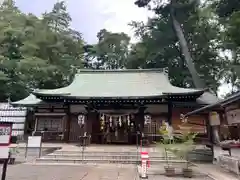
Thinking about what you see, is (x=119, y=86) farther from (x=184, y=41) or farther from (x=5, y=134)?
(x=5, y=134)

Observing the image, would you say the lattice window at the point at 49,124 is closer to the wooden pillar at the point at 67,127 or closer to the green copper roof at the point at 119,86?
the wooden pillar at the point at 67,127

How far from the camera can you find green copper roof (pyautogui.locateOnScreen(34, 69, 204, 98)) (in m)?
15.5

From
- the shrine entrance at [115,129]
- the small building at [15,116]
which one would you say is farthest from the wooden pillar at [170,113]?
the small building at [15,116]

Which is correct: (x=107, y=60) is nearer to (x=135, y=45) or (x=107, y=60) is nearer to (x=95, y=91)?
(x=135, y=45)

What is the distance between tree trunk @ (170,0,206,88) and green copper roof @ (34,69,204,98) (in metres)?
5.45

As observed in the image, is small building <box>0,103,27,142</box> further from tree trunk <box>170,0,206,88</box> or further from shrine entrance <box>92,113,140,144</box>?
tree trunk <box>170,0,206,88</box>

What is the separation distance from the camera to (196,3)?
79.3 feet

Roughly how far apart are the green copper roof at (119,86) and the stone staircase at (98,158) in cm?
442

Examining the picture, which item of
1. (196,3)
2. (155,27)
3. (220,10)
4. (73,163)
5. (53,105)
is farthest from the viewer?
(155,27)

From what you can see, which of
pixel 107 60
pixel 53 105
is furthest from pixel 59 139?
pixel 107 60

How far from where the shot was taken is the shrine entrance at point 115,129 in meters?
15.5

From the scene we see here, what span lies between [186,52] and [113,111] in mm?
12668

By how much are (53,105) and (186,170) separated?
37.4 ft

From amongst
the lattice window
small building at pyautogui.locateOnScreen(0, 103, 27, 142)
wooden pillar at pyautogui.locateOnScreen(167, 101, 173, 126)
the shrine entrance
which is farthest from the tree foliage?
wooden pillar at pyautogui.locateOnScreen(167, 101, 173, 126)
